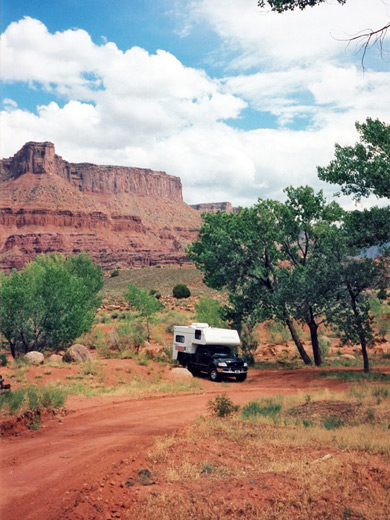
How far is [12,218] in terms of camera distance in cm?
14738

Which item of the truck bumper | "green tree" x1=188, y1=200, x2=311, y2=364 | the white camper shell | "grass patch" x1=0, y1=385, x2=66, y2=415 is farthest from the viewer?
"green tree" x1=188, y1=200, x2=311, y2=364

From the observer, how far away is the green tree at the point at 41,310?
2538 centimetres

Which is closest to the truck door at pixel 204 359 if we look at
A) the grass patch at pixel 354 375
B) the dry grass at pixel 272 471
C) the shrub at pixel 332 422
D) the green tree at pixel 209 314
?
the grass patch at pixel 354 375

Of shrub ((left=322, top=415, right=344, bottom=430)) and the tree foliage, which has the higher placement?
the tree foliage

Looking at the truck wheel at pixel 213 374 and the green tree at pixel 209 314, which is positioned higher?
the green tree at pixel 209 314

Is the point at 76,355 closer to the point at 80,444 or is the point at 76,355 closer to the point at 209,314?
the point at 209,314

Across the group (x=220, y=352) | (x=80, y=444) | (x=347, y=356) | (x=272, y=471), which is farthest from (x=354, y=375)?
(x=272, y=471)

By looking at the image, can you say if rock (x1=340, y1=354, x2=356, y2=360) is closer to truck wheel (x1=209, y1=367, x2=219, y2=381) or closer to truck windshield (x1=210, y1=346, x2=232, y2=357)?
truck windshield (x1=210, y1=346, x2=232, y2=357)

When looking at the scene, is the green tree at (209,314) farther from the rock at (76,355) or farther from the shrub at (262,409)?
the shrub at (262,409)

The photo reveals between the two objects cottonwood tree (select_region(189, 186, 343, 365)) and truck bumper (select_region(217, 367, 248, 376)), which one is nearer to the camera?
truck bumper (select_region(217, 367, 248, 376))

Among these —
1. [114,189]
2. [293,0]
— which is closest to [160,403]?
[293,0]

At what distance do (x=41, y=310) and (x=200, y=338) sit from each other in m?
9.88

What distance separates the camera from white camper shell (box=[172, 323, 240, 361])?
945 inches

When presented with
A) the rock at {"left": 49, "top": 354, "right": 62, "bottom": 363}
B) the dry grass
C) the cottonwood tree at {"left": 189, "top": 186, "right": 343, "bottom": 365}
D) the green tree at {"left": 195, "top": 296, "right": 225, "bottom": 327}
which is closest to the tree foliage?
the dry grass
